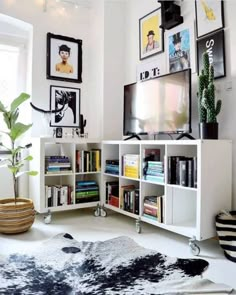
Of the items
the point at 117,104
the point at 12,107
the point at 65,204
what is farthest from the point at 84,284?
the point at 117,104

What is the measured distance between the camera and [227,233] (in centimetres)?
196

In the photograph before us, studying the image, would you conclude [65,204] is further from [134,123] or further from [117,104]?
[117,104]

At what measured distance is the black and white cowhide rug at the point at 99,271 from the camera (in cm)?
149

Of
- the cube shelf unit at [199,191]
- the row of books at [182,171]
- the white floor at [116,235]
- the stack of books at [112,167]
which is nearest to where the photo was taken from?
the white floor at [116,235]

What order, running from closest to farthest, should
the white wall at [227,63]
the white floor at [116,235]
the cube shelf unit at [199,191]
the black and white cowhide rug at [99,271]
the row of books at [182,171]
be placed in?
the black and white cowhide rug at [99,271] → the white floor at [116,235] → the cube shelf unit at [199,191] → the row of books at [182,171] → the white wall at [227,63]

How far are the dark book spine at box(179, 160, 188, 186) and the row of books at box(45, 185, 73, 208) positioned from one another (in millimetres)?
1299

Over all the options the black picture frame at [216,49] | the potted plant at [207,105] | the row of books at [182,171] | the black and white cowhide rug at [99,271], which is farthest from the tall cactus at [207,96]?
the black and white cowhide rug at [99,271]

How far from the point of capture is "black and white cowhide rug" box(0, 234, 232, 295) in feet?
4.88

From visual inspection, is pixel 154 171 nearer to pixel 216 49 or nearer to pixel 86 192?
pixel 86 192

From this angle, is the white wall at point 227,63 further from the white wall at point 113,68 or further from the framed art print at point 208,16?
the white wall at point 113,68

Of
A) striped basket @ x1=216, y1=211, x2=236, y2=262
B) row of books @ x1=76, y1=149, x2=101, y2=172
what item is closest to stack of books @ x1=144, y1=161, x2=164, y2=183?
striped basket @ x1=216, y1=211, x2=236, y2=262

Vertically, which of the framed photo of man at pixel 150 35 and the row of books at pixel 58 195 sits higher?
the framed photo of man at pixel 150 35

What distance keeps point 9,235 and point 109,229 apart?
0.89 meters

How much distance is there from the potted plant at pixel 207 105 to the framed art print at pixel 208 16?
0.42 m
